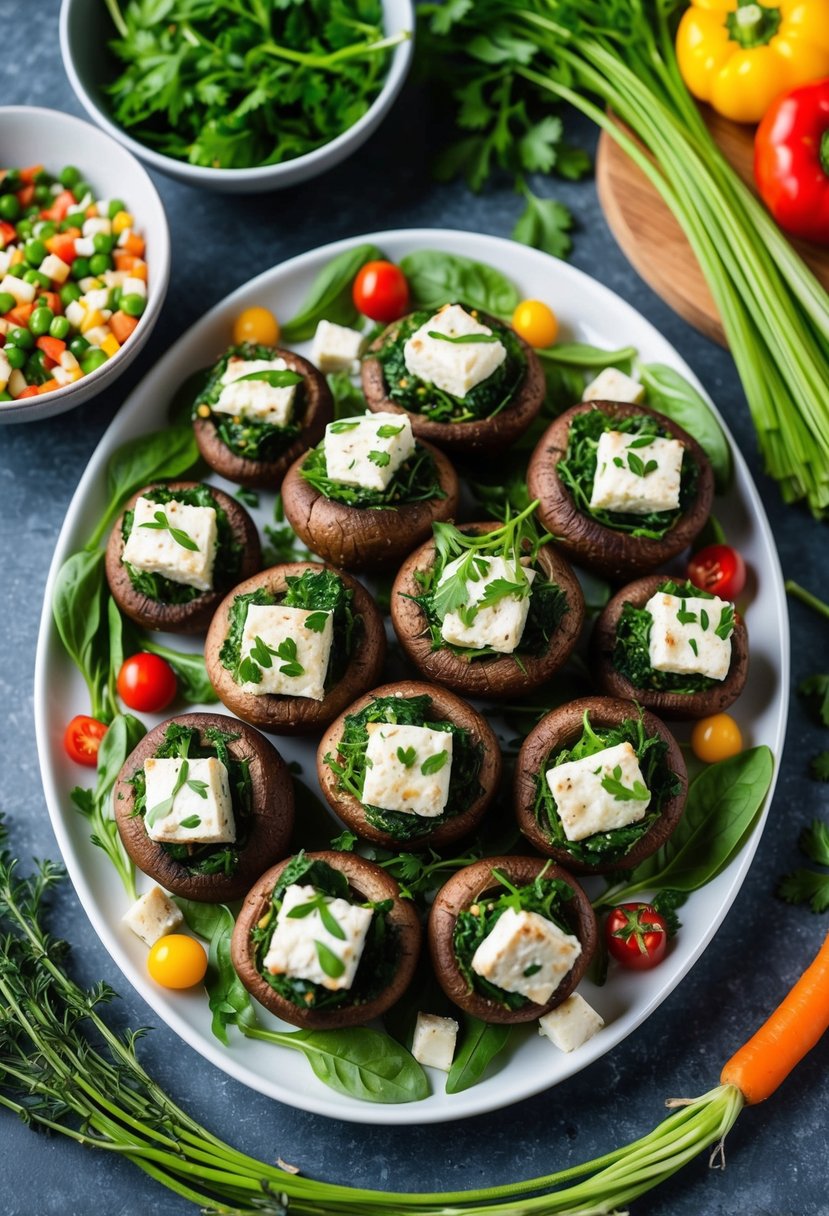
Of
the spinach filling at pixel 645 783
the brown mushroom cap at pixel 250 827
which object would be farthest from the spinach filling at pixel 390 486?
the spinach filling at pixel 645 783

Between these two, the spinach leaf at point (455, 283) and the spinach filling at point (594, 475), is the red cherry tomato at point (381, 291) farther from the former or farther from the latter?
the spinach filling at point (594, 475)

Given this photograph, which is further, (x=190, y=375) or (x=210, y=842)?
(x=190, y=375)

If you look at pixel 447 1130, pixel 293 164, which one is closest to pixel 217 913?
pixel 447 1130

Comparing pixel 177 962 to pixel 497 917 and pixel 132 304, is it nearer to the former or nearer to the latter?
pixel 497 917

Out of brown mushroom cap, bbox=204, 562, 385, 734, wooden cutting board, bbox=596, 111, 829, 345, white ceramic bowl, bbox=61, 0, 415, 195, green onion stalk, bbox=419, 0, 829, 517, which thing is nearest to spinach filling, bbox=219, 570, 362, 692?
brown mushroom cap, bbox=204, 562, 385, 734

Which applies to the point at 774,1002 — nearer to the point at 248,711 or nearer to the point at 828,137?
the point at 248,711

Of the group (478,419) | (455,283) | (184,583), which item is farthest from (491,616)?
(455,283)
